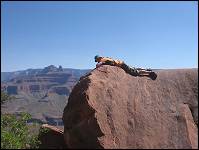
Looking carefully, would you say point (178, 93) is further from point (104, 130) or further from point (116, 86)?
point (104, 130)

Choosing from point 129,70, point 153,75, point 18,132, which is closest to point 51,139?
point 18,132

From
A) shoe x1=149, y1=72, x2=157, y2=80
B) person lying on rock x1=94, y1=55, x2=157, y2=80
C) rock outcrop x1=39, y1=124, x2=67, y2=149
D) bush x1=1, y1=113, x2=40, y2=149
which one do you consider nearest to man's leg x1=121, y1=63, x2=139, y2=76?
person lying on rock x1=94, y1=55, x2=157, y2=80

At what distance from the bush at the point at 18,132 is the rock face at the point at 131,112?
174 centimetres

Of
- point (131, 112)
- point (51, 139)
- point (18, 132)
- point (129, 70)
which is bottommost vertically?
point (51, 139)

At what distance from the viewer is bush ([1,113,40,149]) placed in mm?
15398

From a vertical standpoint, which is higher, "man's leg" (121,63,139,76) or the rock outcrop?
"man's leg" (121,63,139,76)

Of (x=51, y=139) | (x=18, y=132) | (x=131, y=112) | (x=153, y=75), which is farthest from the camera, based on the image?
(x=51, y=139)

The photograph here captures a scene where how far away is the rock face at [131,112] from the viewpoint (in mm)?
15766

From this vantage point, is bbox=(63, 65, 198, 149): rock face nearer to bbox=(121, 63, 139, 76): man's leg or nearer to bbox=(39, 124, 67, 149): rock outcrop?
bbox=(121, 63, 139, 76): man's leg

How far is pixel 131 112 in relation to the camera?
53.8 ft

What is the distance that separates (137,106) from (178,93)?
2.17 metres

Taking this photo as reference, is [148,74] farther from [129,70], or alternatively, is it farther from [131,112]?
[131,112]

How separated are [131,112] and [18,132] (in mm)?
5398

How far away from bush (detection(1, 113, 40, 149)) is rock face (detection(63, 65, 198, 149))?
5.71 feet
